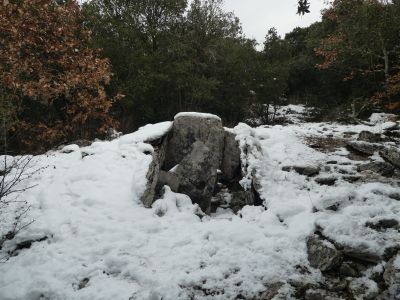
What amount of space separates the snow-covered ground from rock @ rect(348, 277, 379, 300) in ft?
1.61

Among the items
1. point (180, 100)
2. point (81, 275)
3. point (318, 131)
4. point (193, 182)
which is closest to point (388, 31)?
point (318, 131)

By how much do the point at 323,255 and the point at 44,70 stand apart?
1016 centimetres

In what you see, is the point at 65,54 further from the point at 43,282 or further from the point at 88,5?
the point at 43,282

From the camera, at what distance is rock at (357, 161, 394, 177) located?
7.59 m

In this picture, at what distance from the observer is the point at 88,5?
15469mm

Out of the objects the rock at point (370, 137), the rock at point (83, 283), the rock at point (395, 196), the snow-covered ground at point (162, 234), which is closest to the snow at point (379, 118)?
the rock at point (370, 137)

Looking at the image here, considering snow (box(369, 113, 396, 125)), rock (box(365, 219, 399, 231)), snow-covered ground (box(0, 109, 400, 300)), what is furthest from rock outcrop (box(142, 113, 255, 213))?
snow (box(369, 113, 396, 125))

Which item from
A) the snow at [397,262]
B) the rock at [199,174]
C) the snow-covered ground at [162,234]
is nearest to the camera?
the snow at [397,262]

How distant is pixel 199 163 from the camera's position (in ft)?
27.1

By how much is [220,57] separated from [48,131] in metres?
10.8

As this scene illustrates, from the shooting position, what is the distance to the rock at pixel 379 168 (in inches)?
299

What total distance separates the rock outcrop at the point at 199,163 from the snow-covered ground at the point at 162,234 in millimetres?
385

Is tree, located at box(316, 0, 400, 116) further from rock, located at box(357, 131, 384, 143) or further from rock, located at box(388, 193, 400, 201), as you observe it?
rock, located at box(388, 193, 400, 201)

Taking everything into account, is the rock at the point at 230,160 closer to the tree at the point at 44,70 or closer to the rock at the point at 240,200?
the rock at the point at 240,200
